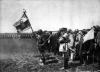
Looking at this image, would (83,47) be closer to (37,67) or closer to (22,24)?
(37,67)

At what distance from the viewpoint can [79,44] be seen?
40.1ft

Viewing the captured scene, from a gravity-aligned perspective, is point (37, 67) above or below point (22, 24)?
below

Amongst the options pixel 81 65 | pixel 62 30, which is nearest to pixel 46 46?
pixel 62 30

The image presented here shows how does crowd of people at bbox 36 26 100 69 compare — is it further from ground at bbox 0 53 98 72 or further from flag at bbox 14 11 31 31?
flag at bbox 14 11 31 31

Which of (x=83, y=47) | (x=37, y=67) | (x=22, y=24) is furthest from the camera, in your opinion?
(x=22, y=24)

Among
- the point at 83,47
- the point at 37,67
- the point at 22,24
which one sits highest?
the point at 22,24

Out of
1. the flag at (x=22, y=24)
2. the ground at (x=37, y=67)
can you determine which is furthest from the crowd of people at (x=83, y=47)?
the flag at (x=22, y=24)

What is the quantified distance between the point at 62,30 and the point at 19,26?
5264mm

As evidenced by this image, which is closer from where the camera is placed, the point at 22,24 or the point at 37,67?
the point at 37,67

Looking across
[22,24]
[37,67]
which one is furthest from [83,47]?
[22,24]

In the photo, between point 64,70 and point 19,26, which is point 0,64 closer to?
point 19,26

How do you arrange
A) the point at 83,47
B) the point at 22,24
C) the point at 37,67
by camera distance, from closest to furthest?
the point at 37,67 < the point at 83,47 < the point at 22,24

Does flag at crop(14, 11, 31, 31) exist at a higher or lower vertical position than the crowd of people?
higher

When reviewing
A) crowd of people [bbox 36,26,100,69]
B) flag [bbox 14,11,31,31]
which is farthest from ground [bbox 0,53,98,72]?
flag [bbox 14,11,31,31]
